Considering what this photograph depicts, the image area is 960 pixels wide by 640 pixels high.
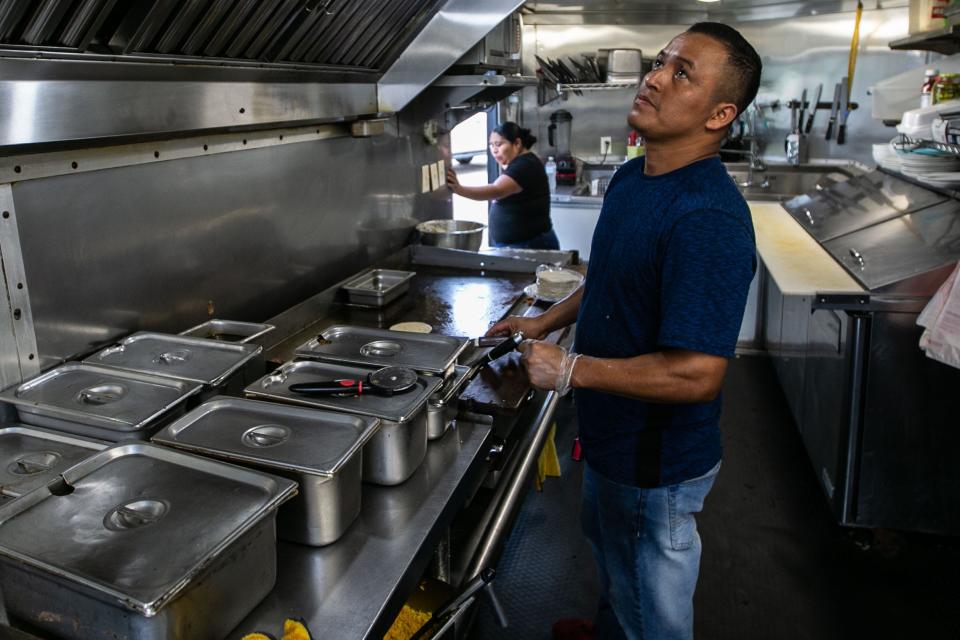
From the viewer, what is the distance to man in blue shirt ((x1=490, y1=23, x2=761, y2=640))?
4.41 ft

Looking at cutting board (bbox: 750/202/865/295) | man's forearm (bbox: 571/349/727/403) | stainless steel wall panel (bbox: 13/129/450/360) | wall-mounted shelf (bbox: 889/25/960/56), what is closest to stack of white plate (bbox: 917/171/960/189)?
cutting board (bbox: 750/202/865/295)

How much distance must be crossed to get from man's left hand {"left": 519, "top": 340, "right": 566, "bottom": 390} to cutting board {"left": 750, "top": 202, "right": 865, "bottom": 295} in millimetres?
1439

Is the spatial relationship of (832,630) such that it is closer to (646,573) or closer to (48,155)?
(646,573)

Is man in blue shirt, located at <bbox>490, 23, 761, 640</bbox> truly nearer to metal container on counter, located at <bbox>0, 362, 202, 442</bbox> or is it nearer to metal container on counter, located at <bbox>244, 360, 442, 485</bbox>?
metal container on counter, located at <bbox>244, 360, 442, 485</bbox>

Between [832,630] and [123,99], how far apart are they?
2499mm

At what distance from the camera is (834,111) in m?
5.26

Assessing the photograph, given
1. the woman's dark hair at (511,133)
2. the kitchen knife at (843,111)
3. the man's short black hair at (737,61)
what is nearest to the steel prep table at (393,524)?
the man's short black hair at (737,61)

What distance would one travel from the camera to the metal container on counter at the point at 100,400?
4.23 feet

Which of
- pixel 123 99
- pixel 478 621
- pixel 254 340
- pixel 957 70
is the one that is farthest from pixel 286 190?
pixel 957 70

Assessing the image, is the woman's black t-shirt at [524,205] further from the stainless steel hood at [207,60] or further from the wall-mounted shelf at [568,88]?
the wall-mounted shelf at [568,88]

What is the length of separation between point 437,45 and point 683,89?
1.42m

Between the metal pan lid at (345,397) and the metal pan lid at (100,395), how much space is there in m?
0.15

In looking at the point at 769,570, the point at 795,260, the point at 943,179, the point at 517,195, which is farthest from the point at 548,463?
the point at 943,179

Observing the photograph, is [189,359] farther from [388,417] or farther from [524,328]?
[524,328]
